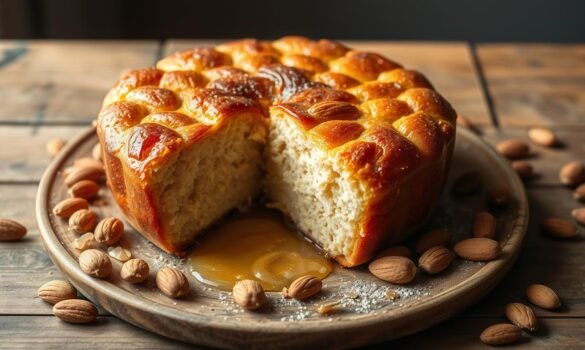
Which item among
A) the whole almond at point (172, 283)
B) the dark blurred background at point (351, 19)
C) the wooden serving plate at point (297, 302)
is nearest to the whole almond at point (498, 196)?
the wooden serving plate at point (297, 302)

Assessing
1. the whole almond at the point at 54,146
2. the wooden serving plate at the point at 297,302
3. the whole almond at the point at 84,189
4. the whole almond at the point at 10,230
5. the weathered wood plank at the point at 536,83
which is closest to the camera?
the wooden serving plate at the point at 297,302

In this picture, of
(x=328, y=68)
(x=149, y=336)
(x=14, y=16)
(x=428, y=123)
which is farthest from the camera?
(x=14, y=16)

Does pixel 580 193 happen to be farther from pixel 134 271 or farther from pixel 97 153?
pixel 97 153

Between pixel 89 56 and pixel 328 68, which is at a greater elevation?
pixel 328 68

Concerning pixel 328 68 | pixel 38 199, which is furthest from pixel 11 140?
pixel 328 68

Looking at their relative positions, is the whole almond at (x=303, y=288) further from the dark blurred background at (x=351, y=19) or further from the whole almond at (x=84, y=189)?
the dark blurred background at (x=351, y=19)

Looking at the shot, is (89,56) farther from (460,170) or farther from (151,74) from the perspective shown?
(460,170)

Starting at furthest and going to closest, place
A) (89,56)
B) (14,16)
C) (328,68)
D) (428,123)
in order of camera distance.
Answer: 1. (14,16)
2. (89,56)
3. (328,68)
4. (428,123)
